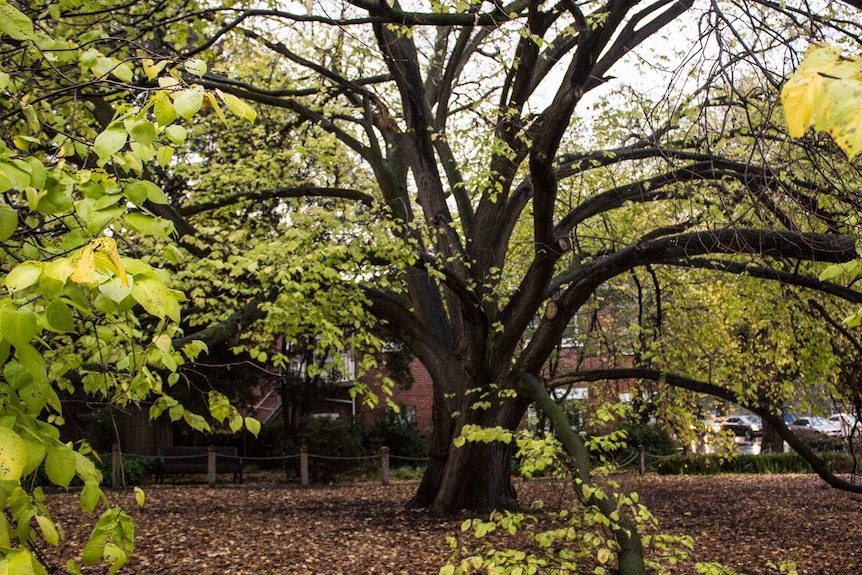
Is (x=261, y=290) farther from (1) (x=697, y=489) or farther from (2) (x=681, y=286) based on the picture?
(1) (x=697, y=489)

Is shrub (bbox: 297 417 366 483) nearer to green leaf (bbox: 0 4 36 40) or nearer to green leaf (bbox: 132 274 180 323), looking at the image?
green leaf (bbox: 0 4 36 40)

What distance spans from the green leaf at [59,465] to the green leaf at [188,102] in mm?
1091

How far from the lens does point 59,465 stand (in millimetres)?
2232

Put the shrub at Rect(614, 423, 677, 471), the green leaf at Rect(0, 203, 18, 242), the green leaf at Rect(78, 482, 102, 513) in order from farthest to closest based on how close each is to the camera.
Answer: the shrub at Rect(614, 423, 677, 471)
the green leaf at Rect(78, 482, 102, 513)
the green leaf at Rect(0, 203, 18, 242)

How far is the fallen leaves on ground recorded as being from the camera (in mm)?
7730

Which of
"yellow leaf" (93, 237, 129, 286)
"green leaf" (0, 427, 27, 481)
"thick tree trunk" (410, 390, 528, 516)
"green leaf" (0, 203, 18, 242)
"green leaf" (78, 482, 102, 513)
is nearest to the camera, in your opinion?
"yellow leaf" (93, 237, 129, 286)

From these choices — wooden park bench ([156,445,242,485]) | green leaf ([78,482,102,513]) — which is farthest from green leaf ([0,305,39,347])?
wooden park bench ([156,445,242,485])

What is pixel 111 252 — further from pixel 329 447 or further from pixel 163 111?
pixel 329 447

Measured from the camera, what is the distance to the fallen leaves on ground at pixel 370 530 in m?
7.73

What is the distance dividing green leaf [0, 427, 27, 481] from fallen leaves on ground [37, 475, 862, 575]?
13.1 feet

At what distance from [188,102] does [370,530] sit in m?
8.32

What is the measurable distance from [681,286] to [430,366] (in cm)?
453

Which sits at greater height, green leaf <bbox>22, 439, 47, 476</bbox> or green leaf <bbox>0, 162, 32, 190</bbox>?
green leaf <bbox>0, 162, 32, 190</bbox>

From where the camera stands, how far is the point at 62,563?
7.49 m
